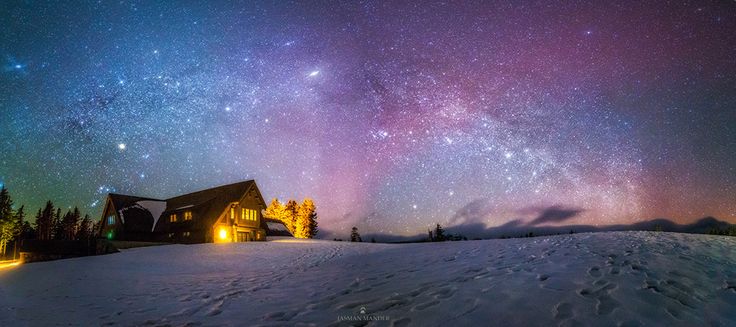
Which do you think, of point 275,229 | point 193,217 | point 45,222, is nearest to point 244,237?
point 193,217

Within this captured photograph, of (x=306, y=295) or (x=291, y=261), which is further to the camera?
(x=291, y=261)

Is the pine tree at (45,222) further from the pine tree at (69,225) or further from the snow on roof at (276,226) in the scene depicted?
the snow on roof at (276,226)

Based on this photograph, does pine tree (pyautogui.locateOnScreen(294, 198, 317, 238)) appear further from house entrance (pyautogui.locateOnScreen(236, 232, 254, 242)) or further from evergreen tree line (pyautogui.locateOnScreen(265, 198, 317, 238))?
house entrance (pyautogui.locateOnScreen(236, 232, 254, 242))

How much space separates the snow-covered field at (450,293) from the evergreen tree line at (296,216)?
54624mm

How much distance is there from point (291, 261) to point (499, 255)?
11673mm

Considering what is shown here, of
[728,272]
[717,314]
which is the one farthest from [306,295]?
[728,272]

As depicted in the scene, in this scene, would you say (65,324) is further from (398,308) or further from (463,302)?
(463,302)

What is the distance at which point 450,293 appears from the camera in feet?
24.7

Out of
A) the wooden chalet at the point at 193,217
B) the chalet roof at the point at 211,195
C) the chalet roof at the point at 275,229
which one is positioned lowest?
the chalet roof at the point at 275,229

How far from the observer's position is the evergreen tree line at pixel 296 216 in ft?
226

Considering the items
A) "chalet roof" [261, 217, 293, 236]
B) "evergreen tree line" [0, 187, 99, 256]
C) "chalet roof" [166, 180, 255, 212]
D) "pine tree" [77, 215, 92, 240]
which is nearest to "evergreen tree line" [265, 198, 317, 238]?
"chalet roof" [261, 217, 293, 236]

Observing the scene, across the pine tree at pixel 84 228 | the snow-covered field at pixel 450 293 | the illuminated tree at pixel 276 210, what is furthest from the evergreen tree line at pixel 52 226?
the snow-covered field at pixel 450 293

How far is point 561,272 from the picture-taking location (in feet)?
Result: 26.8

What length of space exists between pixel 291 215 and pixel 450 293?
6441cm
